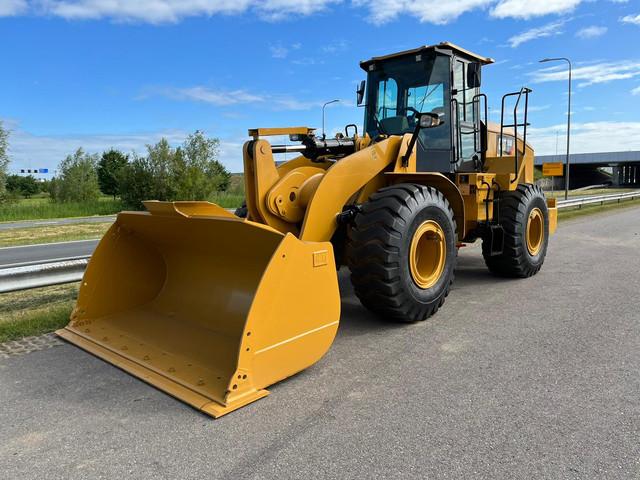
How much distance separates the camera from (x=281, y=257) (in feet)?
10.8

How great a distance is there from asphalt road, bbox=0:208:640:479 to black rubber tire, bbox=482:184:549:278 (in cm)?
192

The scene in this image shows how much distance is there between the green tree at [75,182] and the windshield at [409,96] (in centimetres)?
3574

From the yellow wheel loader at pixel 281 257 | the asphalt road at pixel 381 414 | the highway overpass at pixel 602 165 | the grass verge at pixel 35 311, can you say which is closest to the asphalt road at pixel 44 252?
the grass verge at pixel 35 311

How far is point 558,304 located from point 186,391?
4.22 meters

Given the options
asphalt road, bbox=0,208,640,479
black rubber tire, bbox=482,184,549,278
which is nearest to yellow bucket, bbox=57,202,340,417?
asphalt road, bbox=0,208,640,479

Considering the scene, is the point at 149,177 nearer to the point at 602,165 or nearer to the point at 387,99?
the point at 387,99

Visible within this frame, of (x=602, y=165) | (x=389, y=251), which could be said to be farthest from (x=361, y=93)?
(x=602, y=165)

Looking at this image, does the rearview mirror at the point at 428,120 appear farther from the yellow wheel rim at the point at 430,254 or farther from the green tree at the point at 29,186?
the green tree at the point at 29,186

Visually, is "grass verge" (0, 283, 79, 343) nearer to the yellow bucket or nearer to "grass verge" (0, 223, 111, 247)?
the yellow bucket

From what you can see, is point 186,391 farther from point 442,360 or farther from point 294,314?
point 442,360

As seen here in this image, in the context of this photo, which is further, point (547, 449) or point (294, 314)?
point (294, 314)

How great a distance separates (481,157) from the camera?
22.5ft

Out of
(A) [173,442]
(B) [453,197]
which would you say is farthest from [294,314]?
(B) [453,197]

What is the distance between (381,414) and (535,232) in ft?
17.4
